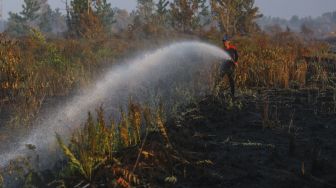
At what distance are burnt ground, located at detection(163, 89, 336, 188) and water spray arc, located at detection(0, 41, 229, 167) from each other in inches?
68.8

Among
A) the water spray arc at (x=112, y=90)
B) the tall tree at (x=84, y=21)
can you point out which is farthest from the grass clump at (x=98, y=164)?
the tall tree at (x=84, y=21)

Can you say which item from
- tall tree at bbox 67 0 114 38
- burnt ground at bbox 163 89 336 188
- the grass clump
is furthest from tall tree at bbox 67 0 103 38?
the grass clump

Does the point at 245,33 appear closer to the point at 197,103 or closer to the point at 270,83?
the point at 270,83

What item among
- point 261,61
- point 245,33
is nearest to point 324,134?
point 261,61

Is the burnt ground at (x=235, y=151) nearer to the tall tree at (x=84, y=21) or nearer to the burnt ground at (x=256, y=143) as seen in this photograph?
the burnt ground at (x=256, y=143)

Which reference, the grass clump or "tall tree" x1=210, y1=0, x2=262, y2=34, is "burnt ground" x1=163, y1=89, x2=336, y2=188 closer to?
the grass clump

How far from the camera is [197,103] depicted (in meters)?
7.36

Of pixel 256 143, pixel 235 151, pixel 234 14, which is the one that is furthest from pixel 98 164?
pixel 234 14

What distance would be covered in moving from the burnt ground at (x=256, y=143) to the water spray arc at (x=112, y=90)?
1747mm

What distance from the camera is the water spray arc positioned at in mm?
5711

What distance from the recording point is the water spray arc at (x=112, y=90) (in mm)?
5711

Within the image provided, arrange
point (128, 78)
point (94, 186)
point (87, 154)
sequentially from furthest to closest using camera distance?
1. point (128, 78)
2. point (87, 154)
3. point (94, 186)

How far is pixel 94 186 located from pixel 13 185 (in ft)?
3.59

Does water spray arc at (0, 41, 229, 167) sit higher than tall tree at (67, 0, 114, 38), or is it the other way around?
tall tree at (67, 0, 114, 38)
